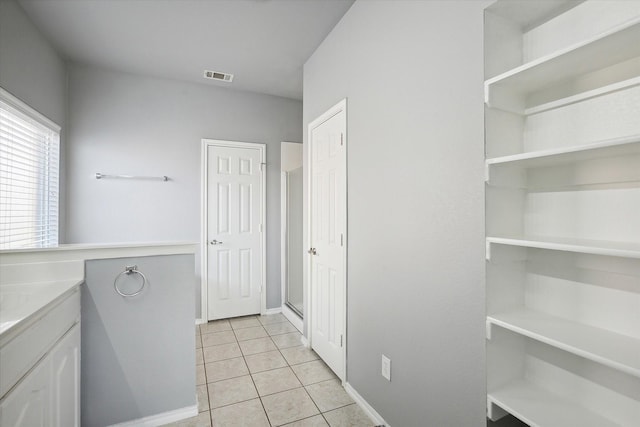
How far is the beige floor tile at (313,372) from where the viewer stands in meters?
2.39

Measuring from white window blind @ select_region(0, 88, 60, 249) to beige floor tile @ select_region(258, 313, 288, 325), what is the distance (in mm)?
2220

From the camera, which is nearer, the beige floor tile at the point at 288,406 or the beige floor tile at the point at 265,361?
the beige floor tile at the point at 288,406

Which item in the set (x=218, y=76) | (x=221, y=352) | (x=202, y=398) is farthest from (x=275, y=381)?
(x=218, y=76)

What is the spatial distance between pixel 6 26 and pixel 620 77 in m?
3.35

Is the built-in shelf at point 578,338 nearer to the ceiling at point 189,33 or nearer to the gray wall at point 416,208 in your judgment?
the gray wall at point 416,208

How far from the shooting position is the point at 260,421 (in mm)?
1916

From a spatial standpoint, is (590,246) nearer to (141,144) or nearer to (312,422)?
(312,422)

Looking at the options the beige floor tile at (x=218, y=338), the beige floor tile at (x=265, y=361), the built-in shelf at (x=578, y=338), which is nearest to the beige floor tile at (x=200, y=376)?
the beige floor tile at (x=265, y=361)

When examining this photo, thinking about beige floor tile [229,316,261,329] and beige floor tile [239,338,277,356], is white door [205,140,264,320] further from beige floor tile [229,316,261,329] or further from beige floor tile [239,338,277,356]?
beige floor tile [239,338,277,356]

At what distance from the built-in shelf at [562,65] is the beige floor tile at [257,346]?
2706 millimetres

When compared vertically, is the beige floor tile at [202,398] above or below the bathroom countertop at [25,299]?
below

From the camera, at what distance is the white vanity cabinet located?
99 cm

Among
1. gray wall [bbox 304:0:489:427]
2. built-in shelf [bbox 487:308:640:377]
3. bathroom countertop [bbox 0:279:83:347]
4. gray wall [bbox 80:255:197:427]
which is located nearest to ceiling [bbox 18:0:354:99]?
gray wall [bbox 304:0:489:427]

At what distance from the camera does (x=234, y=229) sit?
372 cm
